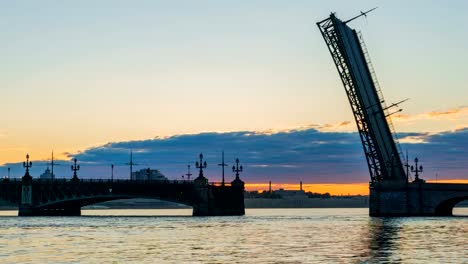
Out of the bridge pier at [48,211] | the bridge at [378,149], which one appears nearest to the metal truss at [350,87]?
the bridge at [378,149]

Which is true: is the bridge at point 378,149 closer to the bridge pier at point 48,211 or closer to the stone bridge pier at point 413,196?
the stone bridge pier at point 413,196

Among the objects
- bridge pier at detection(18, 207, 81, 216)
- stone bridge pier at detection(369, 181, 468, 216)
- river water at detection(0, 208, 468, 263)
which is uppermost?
stone bridge pier at detection(369, 181, 468, 216)

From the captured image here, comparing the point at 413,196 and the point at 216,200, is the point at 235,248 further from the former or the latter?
the point at 216,200

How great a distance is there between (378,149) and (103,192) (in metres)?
36.4

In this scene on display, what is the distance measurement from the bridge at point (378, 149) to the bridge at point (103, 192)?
23.7m

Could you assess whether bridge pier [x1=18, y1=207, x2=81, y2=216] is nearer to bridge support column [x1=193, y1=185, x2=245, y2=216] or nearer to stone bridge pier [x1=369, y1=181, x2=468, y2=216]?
bridge support column [x1=193, y1=185, x2=245, y2=216]

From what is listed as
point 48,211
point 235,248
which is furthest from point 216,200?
point 235,248

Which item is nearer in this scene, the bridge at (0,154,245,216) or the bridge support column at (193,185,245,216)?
the bridge at (0,154,245,216)

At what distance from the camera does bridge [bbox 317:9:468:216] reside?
262ft

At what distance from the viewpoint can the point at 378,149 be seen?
8519 centimetres

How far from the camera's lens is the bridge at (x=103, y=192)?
105375 mm

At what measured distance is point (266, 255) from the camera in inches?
1548

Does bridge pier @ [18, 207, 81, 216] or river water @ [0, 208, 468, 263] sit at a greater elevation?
bridge pier @ [18, 207, 81, 216]

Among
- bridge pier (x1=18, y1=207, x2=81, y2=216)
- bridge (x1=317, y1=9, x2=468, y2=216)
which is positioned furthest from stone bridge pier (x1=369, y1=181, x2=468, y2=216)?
bridge pier (x1=18, y1=207, x2=81, y2=216)
